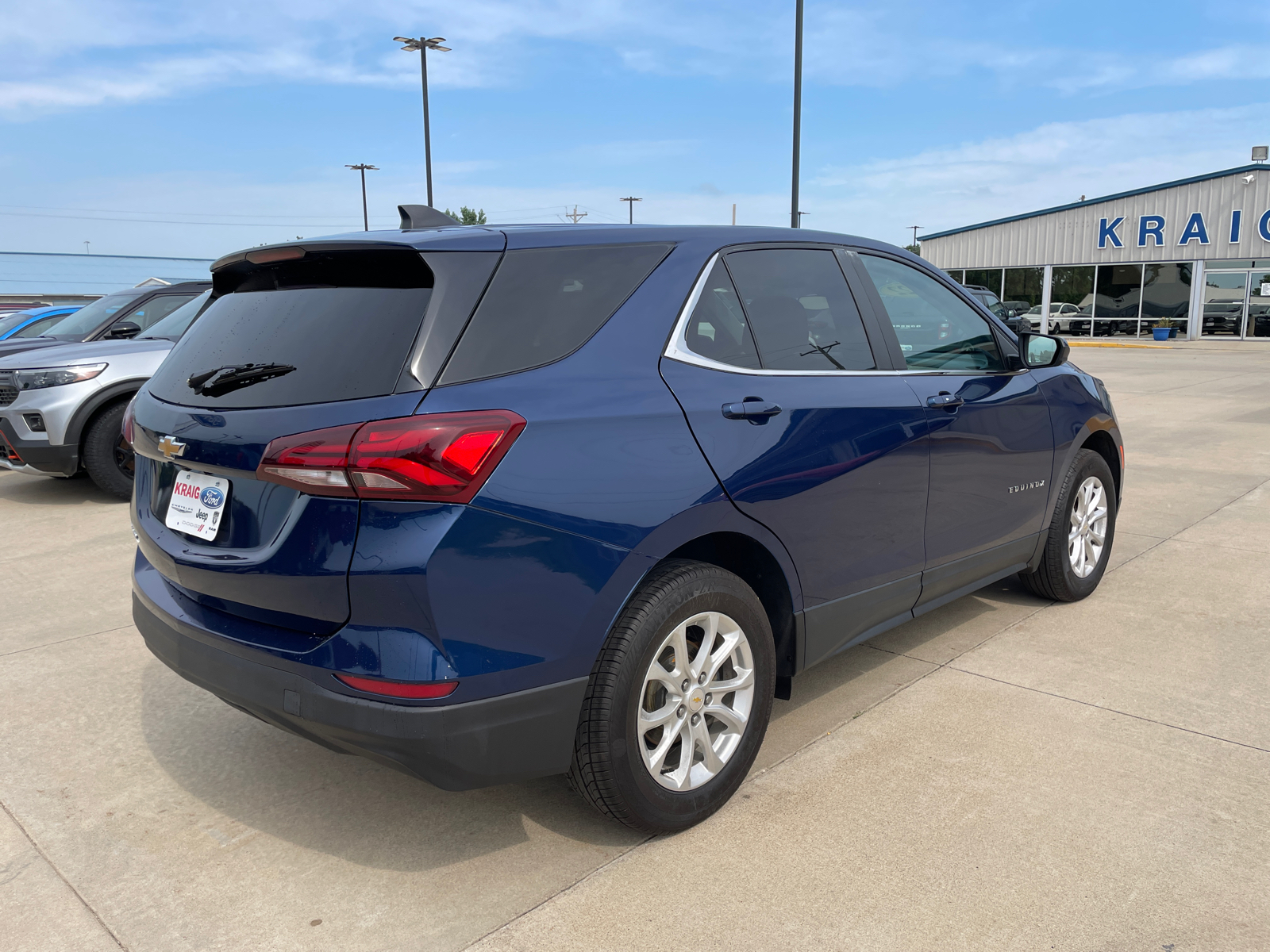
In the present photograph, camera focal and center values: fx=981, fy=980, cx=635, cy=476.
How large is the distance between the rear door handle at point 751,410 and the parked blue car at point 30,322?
43.8 feet

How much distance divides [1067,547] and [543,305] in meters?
3.16

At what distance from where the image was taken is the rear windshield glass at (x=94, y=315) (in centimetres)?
881

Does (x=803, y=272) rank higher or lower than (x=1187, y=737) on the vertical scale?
higher

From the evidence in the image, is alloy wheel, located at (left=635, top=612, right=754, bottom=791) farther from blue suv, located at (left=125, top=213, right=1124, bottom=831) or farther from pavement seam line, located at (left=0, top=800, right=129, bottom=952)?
pavement seam line, located at (left=0, top=800, right=129, bottom=952)

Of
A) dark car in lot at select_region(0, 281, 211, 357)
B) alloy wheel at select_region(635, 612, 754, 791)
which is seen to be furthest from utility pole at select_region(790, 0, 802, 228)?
alloy wheel at select_region(635, 612, 754, 791)

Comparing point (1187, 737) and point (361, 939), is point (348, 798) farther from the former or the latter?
point (1187, 737)

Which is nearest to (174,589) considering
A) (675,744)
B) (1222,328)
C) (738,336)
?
(675,744)

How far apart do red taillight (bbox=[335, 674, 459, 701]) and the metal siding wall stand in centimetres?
3548

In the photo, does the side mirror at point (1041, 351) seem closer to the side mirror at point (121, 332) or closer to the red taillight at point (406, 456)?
the red taillight at point (406, 456)

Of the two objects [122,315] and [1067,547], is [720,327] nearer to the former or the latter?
[1067,547]

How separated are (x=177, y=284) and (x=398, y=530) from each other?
8.22 meters

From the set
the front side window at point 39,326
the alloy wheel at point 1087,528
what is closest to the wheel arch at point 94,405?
the alloy wheel at point 1087,528

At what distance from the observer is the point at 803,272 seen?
3314 millimetres

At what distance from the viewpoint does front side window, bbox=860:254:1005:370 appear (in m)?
3.63
